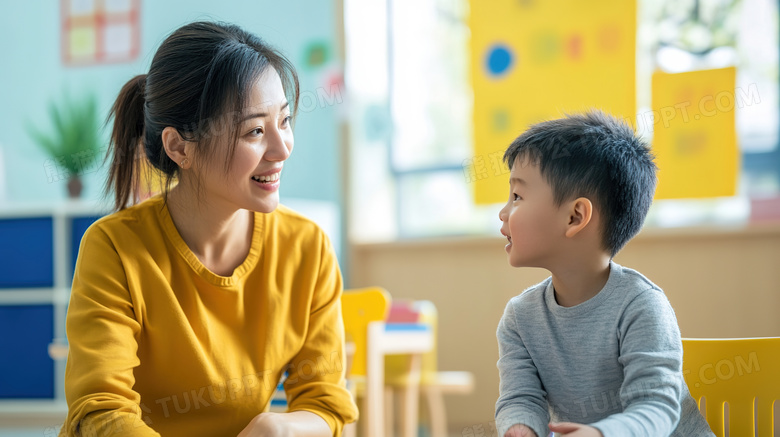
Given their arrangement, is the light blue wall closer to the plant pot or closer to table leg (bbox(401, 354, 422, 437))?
the plant pot

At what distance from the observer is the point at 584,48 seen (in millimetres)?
3094

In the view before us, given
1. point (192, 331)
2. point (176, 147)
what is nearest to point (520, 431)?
point (192, 331)

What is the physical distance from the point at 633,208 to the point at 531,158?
0.17 meters

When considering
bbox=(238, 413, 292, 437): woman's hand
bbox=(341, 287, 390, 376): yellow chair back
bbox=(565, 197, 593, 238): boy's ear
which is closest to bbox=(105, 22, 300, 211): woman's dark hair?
bbox=(238, 413, 292, 437): woman's hand

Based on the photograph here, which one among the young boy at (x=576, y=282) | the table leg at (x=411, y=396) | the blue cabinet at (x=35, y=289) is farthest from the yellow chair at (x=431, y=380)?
the young boy at (x=576, y=282)

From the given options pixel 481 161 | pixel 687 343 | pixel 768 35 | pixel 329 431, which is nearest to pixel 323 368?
pixel 329 431

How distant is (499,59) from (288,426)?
95.8 inches

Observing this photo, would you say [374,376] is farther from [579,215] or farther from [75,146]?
[75,146]

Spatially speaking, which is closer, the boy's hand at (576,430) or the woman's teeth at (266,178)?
the boy's hand at (576,430)

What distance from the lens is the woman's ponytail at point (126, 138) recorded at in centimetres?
128

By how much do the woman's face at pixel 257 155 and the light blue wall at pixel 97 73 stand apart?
2.39 metres

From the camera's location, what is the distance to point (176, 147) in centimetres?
122

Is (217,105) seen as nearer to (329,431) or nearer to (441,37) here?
(329,431)

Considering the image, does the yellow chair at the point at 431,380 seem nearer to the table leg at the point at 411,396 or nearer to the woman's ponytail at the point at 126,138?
the table leg at the point at 411,396
